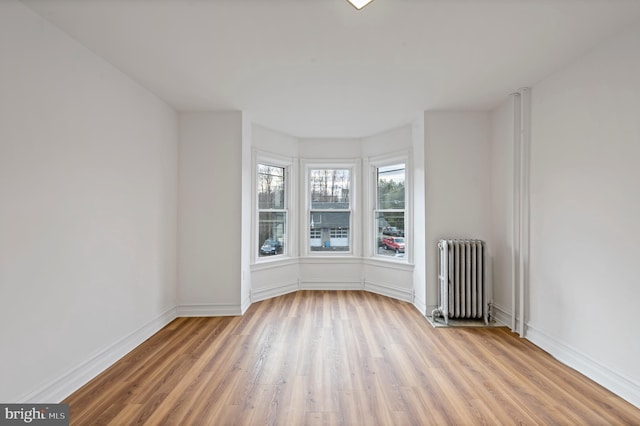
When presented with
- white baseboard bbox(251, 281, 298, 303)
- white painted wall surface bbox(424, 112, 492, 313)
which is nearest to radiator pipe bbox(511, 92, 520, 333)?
white painted wall surface bbox(424, 112, 492, 313)

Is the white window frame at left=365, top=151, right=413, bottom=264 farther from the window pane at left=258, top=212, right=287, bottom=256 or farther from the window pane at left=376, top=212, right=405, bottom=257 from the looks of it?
the window pane at left=258, top=212, right=287, bottom=256

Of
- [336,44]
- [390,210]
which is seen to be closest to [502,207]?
[390,210]

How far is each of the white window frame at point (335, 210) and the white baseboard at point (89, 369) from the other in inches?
99.0

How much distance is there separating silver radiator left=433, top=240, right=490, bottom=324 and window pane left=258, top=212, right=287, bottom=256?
8.28ft

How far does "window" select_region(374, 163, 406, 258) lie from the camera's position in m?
4.71

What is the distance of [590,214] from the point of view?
8.00 ft

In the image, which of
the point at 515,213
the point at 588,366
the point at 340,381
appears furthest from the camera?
the point at 515,213

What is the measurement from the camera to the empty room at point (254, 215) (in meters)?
1.95

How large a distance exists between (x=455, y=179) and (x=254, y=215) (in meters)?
2.80

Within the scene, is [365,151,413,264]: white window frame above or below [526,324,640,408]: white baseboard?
above

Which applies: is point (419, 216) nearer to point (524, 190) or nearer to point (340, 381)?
point (524, 190)

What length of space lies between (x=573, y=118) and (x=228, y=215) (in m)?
3.68

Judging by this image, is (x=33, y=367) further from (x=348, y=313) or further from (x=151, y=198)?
(x=348, y=313)

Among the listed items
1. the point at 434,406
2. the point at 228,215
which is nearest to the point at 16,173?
the point at 228,215
